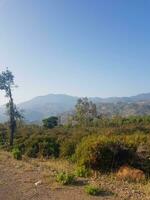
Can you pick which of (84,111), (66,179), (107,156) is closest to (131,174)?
(107,156)

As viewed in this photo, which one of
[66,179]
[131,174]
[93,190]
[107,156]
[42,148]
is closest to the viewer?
[93,190]

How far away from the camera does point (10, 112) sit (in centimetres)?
3086

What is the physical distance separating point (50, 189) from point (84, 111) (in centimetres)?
6858

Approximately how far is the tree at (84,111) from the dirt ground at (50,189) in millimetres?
61538

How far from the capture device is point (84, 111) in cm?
7856

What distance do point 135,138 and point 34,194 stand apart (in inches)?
265

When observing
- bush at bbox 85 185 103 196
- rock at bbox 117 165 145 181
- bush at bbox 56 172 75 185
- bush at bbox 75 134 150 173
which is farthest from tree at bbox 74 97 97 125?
bush at bbox 85 185 103 196

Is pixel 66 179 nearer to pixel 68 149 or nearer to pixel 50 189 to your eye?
pixel 50 189

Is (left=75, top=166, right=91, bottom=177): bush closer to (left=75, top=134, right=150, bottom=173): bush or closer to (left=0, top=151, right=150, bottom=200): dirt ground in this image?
(left=0, top=151, right=150, bottom=200): dirt ground

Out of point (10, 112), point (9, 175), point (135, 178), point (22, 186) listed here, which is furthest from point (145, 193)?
point (10, 112)

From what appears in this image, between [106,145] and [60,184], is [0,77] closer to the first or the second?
Answer: [106,145]

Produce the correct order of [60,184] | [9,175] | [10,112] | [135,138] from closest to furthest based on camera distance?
[60,184] < [9,175] < [135,138] < [10,112]

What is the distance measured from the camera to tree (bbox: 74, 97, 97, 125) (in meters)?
75.4

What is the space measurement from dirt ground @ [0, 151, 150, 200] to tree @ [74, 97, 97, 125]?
6154cm
